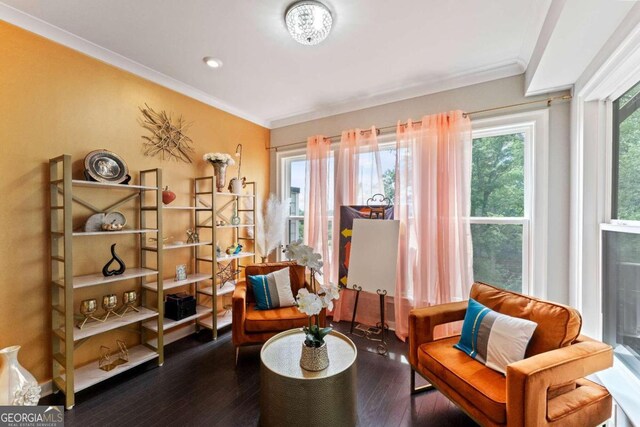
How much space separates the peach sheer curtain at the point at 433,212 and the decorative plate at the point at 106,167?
8.32 feet

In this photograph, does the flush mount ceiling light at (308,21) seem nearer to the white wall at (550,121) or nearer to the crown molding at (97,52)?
the white wall at (550,121)

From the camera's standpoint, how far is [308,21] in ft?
5.83

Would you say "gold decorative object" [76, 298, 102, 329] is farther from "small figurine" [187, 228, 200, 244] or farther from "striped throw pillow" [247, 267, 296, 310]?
"striped throw pillow" [247, 267, 296, 310]

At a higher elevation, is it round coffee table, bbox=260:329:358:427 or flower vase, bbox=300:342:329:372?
flower vase, bbox=300:342:329:372

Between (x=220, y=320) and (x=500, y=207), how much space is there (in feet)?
10.1

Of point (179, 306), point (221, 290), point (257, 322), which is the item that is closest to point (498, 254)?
point (257, 322)

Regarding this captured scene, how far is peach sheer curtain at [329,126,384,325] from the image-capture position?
3.09 meters

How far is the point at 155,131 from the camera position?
2625mm

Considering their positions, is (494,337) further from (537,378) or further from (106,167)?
(106,167)

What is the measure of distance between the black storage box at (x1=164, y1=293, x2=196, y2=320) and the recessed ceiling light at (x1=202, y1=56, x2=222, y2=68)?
2.19 meters

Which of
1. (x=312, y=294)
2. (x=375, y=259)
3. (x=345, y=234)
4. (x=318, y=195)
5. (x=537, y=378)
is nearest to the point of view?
(x=537, y=378)

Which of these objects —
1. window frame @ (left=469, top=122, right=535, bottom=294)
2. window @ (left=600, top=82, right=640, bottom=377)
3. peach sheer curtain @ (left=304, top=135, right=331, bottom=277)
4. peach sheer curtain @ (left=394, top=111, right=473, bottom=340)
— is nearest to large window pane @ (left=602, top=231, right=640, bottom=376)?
window @ (left=600, top=82, right=640, bottom=377)

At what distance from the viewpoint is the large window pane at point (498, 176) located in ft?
8.25

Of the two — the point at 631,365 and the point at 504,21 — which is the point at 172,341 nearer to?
the point at 631,365
